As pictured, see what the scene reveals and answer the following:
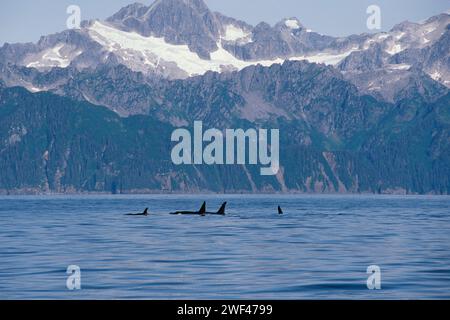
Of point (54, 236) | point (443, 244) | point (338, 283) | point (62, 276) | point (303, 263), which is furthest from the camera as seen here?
point (54, 236)

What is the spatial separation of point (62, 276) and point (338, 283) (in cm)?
1633

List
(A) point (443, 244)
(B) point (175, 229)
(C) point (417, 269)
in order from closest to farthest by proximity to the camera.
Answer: (C) point (417, 269)
(A) point (443, 244)
(B) point (175, 229)

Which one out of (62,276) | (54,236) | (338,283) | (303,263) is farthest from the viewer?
(54,236)

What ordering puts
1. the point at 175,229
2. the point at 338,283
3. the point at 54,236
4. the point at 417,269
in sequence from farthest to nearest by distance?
the point at 175,229
the point at 54,236
the point at 417,269
the point at 338,283

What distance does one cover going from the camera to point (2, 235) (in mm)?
112875

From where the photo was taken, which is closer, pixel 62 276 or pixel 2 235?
pixel 62 276

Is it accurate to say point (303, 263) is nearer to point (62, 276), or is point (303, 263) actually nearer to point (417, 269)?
point (417, 269)

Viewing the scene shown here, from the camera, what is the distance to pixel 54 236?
10994cm
